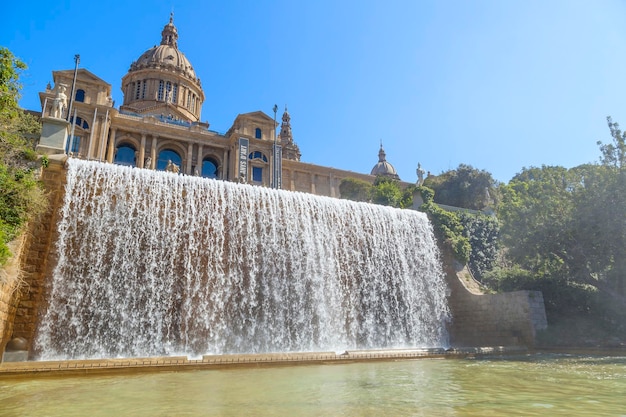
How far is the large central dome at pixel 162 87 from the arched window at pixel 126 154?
9622mm

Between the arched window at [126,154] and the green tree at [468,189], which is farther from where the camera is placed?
the arched window at [126,154]

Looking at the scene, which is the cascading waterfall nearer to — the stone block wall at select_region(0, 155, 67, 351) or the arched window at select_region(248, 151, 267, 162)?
the stone block wall at select_region(0, 155, 67, 351)

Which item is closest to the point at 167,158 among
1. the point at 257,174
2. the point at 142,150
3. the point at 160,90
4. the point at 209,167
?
the point at 142,150

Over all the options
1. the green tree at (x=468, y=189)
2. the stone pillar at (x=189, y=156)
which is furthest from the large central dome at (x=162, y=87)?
the green tree at (x=468, y=189)

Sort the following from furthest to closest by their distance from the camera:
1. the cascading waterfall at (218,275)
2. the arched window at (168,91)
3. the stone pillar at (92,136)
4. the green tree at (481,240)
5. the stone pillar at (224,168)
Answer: the arched window at (168,91) → the stone pillar at (224,168) → the stone pillar at (92,136) → the green tree at (481,240) → the cascading waterfall at (218,275)

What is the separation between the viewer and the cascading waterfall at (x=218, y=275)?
35.7ft

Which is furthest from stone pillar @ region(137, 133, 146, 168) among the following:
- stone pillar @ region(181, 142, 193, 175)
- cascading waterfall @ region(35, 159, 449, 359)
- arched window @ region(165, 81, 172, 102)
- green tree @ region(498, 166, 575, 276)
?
green tree @ region(498, 166, 575, 276)

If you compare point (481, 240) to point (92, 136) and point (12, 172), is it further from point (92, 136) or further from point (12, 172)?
point (92, 136)

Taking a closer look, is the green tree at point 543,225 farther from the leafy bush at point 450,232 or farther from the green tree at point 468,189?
the green tree at point 468,189

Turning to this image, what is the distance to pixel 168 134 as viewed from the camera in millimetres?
37375

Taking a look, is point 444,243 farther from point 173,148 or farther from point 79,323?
point 173,148

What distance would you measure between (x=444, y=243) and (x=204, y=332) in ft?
36.4

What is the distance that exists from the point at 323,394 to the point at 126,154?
35.9m

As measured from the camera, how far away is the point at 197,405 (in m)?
4.12
